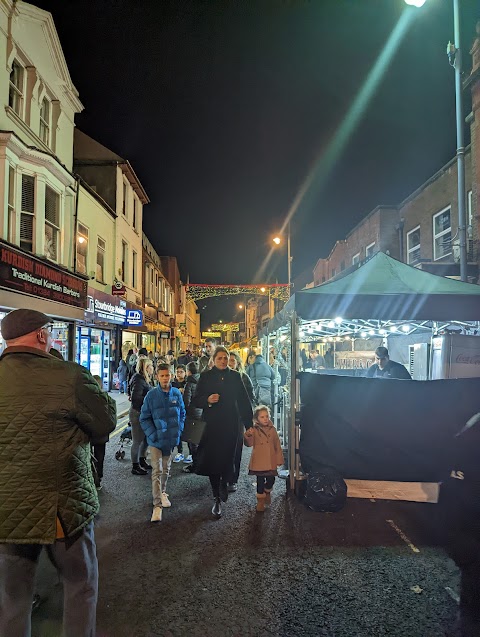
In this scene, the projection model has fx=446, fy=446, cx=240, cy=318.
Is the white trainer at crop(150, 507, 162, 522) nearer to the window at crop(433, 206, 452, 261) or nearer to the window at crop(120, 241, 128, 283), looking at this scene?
the window at crop(433, 206, 452, 261)

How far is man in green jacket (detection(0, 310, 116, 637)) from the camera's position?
238 centimetres

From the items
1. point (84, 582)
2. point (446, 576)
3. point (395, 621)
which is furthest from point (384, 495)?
point (84, 582)

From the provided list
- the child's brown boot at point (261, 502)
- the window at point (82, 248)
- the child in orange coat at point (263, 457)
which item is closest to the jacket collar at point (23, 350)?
the child in orange coat at point (263, 457)

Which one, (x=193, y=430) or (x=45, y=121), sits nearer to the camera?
(x=193, y=430)

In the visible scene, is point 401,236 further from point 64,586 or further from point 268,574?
point 64,586

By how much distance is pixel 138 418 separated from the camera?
760 centimetres

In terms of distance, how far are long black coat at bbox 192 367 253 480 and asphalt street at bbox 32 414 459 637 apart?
2.14 feet

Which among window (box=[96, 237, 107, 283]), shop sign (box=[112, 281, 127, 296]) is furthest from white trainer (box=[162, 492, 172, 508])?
shop sign (box=[112, 281, 127, 296])

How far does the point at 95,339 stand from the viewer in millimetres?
18578

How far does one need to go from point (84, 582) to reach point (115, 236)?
64.6ft

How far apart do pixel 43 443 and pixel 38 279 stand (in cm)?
1135

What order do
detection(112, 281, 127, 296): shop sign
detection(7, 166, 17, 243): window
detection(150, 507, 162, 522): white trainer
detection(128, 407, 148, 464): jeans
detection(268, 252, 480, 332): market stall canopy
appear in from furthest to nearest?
detection(112, 281, 127, 296): shop sign, detection(7, 166, 17, 243): window, detection(128, 407, 148, 464): jeans, detection(268, 252, 480, 332): market stall canopy, detection(150, 507, 162, 522): white trainer

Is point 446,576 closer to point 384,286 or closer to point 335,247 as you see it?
point 384,286

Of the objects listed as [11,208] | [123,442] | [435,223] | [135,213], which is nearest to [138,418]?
[123,442]
